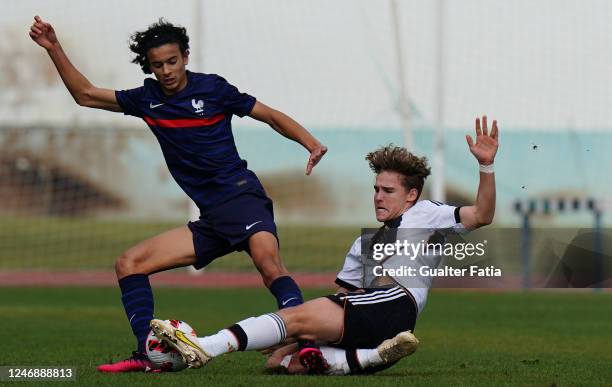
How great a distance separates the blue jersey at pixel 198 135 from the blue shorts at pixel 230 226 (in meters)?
0.07

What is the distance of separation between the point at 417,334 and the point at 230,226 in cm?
446

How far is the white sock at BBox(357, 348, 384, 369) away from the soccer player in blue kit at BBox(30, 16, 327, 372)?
2.13ft

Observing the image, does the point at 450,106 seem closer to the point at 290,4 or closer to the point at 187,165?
the point at 290,4

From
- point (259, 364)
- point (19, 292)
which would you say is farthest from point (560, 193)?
point (259, 364)

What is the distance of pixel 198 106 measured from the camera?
26.8 ft

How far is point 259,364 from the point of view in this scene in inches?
337

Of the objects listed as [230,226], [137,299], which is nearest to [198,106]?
[230,226]

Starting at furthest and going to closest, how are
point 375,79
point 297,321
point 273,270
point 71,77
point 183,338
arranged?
point 375,79, point 71,77, point 273,270, point 297,321, point 183,338

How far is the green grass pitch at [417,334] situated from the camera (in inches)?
295

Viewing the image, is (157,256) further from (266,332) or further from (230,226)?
(266,332)

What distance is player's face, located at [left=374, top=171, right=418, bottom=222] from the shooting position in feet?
25.1

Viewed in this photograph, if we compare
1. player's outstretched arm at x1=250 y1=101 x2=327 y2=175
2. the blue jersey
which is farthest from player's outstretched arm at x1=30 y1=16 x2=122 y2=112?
player's outstretched arm at x1=250 y1=101 x2=327 y2=175

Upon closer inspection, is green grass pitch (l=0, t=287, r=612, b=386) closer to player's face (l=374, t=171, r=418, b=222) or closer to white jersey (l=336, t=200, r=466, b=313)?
white jersey (l=336, t=200, r=466, b=313)

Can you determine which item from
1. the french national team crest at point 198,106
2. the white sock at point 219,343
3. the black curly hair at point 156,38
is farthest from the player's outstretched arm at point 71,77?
the white sock at point 219,343
